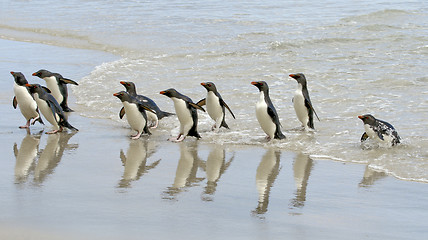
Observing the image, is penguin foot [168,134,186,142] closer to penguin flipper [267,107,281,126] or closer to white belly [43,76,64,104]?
penguin flipper [267,107,281,126]

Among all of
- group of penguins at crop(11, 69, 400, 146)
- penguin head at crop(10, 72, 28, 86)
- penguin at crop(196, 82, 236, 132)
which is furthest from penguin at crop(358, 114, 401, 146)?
penguin head at crop(10, 72, 28, 86)

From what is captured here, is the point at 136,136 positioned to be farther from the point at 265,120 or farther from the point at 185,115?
the point at 265,120

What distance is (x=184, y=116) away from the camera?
26.3ft

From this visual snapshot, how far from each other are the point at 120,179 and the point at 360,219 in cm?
212

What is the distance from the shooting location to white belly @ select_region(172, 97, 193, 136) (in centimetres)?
794

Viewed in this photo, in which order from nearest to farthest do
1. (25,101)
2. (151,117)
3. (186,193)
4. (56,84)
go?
1. (186,193)
2. (25,101)
3. (151,117)
4. (56,84)

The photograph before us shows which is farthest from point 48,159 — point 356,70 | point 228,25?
point 228,25

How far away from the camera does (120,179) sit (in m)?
6.00

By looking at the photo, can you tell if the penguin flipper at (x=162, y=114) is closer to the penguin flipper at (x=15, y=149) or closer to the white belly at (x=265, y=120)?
the white belly at (x=265, y=120)

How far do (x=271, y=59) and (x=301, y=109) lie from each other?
19.1 ft

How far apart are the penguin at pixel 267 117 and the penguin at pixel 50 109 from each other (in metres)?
2.20

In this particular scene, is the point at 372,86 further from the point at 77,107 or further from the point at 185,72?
the point at 77,107

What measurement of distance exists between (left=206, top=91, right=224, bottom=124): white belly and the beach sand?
58 centimetres

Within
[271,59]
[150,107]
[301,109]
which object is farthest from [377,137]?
[271,59]
